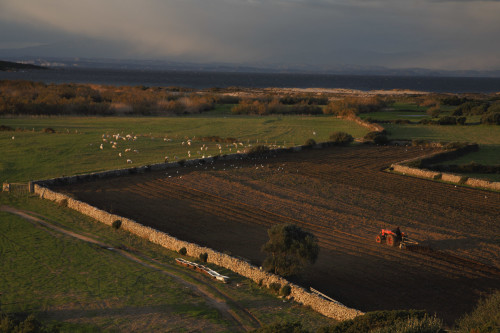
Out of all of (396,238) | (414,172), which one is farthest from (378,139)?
(396,238)

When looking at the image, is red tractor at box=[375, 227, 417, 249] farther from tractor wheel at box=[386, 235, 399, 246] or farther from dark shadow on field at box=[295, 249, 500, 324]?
dark shadow on field at box=[295, 249, 500, 324]

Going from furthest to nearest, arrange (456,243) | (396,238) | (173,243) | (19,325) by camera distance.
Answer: (456,243)
(396,238)
(173,243)
(19,325)

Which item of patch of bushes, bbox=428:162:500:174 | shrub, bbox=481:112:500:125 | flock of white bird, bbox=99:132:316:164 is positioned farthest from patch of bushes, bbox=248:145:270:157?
shrub, bbox=481:112:500:125

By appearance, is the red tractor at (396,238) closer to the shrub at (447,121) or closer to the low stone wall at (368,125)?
the low stone wall at (368,125)

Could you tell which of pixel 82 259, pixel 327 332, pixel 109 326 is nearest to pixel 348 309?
pixel 327 332

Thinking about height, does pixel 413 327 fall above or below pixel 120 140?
above

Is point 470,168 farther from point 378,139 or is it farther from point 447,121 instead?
point 447,121

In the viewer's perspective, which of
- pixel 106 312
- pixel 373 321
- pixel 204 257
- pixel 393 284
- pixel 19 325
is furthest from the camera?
pixel 204 257
